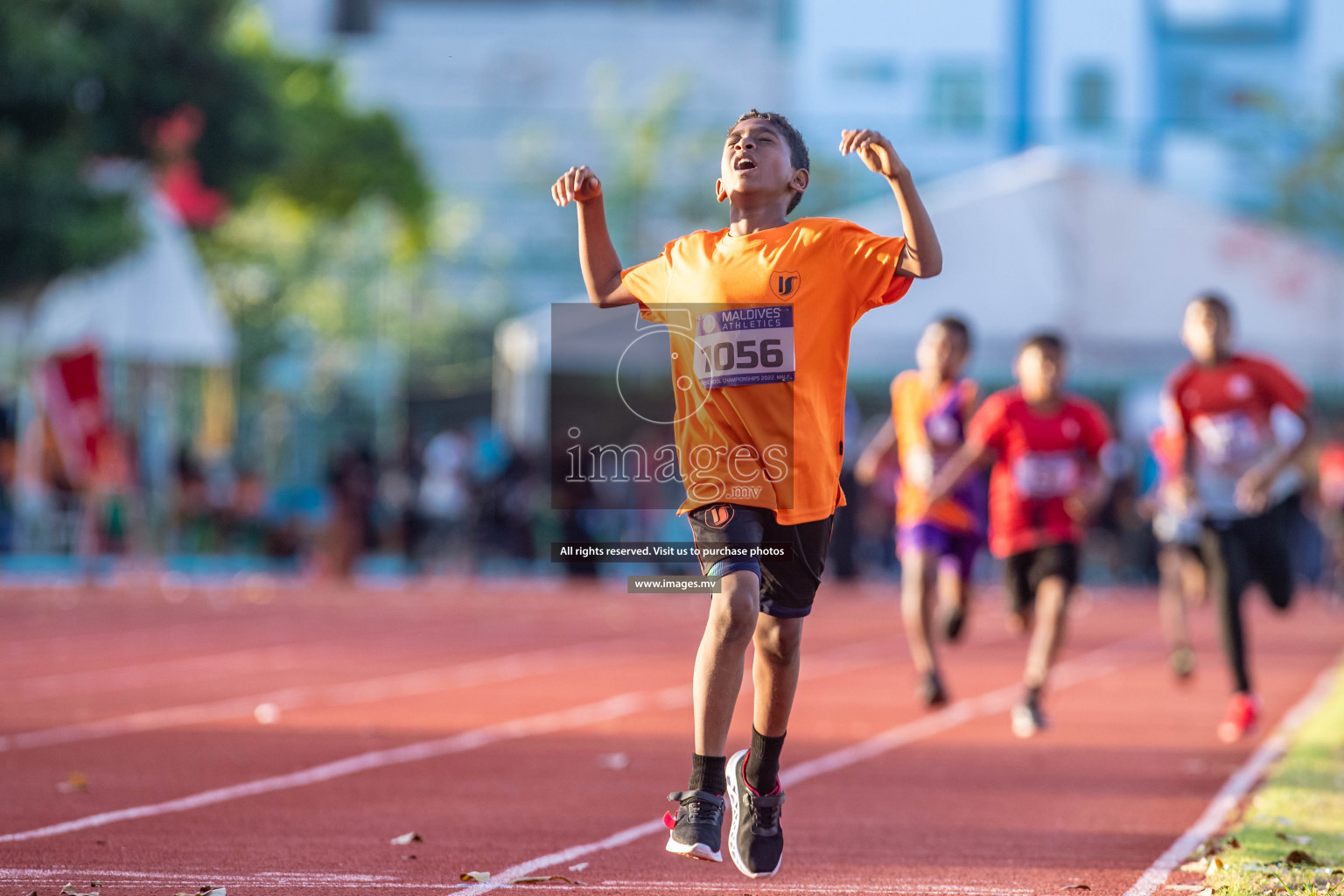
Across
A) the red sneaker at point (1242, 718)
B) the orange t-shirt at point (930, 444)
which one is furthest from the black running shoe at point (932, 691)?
the red sneaker at point (1242, 718)

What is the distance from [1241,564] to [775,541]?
4.54m

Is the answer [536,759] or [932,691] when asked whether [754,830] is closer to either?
[536,759]

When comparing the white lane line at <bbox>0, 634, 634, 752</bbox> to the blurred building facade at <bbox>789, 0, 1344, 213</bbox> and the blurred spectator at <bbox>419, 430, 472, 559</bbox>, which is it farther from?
the blurred building facade at <bbox>789, 0, 1344, 213</bbox>

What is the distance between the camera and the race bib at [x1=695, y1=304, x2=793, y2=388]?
187 inches

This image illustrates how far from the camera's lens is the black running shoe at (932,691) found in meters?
8.92

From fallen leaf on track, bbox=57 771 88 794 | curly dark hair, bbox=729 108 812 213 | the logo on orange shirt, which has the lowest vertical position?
fallen leaf on track, bbox=57 771 88 794

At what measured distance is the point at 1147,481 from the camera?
615 inches

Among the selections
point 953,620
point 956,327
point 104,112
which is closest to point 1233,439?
point 956,327

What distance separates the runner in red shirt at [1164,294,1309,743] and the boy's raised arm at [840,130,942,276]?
417 cm

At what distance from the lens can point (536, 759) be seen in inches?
315

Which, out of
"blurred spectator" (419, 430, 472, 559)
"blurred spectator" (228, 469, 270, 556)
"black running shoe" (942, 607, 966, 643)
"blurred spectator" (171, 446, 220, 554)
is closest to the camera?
"black running shoe" (942, 607, 966, 643)

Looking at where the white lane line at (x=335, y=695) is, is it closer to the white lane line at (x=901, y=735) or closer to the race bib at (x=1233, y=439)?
the white lane line at (x=901, y=735)

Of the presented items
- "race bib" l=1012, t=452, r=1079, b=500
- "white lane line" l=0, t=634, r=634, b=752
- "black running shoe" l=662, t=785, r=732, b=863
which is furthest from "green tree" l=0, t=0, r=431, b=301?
"black running shoe" l=662, t=785, r=732, b=863

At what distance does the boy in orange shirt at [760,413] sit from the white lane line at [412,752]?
2.24m
